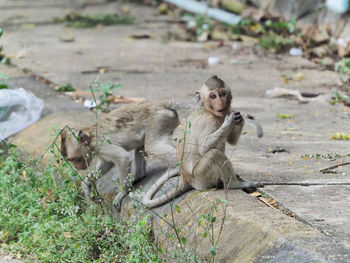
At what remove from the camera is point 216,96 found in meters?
5.07

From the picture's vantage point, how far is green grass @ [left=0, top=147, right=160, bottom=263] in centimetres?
523

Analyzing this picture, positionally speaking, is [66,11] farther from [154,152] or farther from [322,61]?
[154,152]

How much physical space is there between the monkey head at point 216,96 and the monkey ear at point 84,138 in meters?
1.34

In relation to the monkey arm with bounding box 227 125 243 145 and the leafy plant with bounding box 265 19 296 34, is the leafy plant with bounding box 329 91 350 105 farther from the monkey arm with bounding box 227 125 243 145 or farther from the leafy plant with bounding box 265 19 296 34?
the leafy plant with bounding box 265 19 296 34

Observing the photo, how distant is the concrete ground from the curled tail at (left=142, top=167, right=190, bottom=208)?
124 millimetres

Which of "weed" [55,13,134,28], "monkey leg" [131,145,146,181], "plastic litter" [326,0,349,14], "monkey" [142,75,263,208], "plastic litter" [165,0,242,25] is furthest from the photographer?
"weed" [55,13,134,28]

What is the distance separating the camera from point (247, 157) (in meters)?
6.38

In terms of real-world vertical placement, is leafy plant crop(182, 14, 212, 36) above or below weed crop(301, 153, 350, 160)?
above

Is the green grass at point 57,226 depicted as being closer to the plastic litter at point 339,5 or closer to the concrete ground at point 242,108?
the concrete ground at point 242,108

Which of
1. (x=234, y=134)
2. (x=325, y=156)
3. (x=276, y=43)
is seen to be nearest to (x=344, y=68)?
(x=325, y=156)

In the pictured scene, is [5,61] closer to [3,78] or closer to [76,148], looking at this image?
[3,78]

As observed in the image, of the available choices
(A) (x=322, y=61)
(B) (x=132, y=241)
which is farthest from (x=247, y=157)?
(A) (x=322, y=61)

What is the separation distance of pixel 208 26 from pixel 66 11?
246 inches

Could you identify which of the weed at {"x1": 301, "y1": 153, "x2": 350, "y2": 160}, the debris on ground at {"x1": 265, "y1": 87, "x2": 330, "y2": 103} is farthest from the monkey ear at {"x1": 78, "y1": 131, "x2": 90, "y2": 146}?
the debris on ground at {"x1": 265, "y1": 87, "x2": 330, "y2": 103}
